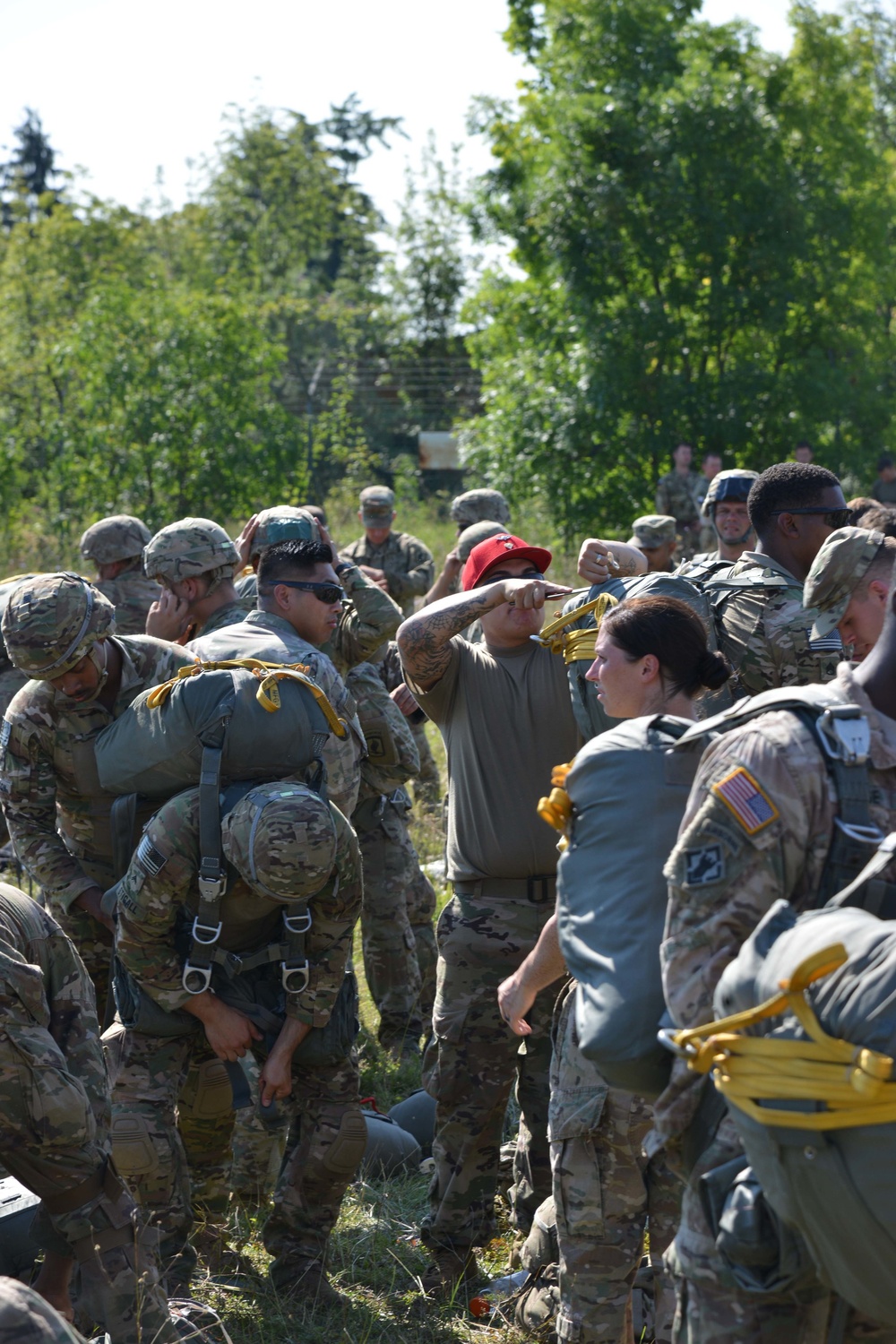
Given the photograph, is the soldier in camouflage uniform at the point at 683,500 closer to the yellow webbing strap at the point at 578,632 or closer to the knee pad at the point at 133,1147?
the yellow webbing strap at the point at 578,632

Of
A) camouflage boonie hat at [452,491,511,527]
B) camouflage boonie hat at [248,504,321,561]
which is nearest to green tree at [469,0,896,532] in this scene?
camouflage boonie hat at [452,491,511,527]

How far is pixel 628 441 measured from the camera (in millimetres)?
15734

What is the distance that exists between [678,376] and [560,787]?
1329 cm

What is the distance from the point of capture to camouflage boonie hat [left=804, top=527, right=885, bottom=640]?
308 cm

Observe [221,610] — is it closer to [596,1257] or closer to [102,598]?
[102,598]

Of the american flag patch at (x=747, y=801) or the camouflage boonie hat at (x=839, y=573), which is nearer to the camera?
the american flag patch at (x=747, y=801)

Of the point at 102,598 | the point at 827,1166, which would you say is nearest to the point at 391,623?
the point at 102,598

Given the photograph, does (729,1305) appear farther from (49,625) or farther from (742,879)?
(49,625)

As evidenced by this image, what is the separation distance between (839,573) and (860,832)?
0.94 m

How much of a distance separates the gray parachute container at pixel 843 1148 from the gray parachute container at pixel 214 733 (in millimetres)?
2117

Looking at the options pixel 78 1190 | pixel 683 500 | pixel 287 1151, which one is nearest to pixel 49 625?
pixel 78 1190

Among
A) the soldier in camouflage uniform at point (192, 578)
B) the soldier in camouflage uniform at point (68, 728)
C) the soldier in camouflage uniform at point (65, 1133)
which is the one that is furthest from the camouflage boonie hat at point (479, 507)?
the soldier in camouflage uniform at point (65, 1133)

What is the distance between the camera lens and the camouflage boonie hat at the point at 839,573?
3.08 metres

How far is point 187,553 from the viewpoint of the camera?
17.6ft
